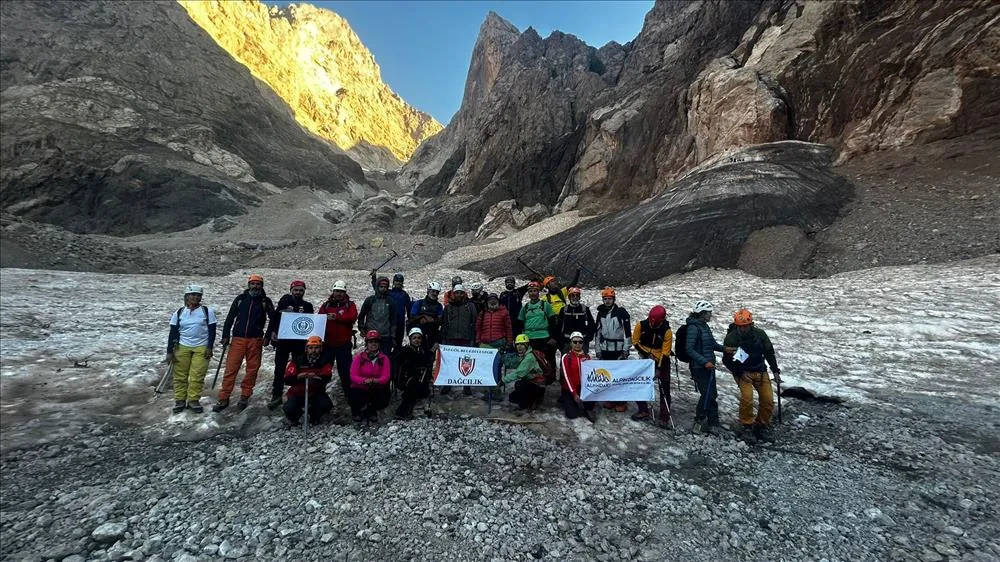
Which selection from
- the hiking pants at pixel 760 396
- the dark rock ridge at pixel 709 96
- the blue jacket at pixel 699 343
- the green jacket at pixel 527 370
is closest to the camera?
the hiking pants at pixel 760 396

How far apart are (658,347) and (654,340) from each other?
0.45 feet

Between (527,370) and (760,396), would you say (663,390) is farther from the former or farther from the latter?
(527,370)

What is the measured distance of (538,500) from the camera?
16.1 feet

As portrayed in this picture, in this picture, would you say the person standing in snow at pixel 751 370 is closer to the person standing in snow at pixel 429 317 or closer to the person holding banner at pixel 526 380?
the person holding banner at pixel 526 380

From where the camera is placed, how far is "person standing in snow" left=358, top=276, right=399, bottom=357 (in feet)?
26.0

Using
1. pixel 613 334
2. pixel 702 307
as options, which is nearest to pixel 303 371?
pixel 613 334

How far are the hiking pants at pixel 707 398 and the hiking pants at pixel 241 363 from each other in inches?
287

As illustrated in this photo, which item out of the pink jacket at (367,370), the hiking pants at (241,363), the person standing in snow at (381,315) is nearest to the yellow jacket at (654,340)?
the pink jacket at (367,370)

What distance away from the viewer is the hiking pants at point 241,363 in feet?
23.3

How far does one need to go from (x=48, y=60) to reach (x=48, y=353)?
75.5 metres

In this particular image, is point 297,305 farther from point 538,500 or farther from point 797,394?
point 797,394

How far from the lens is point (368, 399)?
684 centimetres

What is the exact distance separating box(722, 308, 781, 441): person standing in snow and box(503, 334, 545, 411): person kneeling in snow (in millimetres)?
2933

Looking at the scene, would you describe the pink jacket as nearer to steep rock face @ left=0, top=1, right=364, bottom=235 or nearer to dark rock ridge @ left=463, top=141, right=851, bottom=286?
dark rock ridge @ left=463, top=141, right=851, bottom=286
